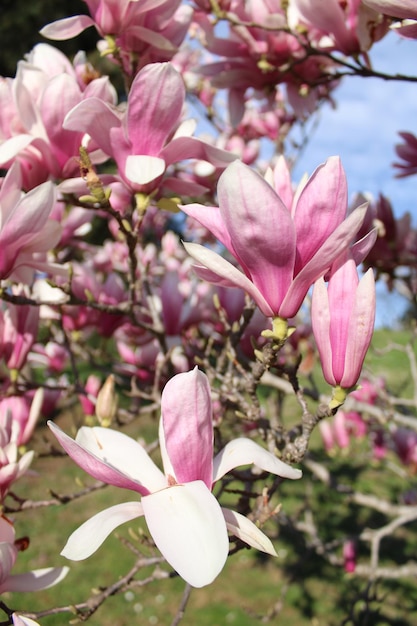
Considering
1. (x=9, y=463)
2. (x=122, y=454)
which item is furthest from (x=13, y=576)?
(x=122, y=454)

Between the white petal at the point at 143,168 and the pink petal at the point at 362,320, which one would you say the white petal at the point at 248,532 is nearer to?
the pink petal at the point at 362,320

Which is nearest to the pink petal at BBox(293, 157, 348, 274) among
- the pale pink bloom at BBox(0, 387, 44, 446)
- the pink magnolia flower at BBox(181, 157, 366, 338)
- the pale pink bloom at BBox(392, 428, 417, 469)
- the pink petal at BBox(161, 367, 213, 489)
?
the pink magnolia flower at BBox(181, 157, 366, 338)

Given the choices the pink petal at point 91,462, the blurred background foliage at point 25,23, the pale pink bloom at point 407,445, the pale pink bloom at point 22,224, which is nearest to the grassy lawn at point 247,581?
the pale pink bloom at point 407,445

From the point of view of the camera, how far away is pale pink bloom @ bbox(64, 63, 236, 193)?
907 mm

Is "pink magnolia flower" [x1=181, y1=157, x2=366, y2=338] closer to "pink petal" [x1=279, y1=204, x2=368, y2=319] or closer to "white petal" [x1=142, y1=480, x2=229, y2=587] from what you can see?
"pink petal" [x1=279, y1=204, x2=368, y2=319]

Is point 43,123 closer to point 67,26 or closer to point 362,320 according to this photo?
point 67,26

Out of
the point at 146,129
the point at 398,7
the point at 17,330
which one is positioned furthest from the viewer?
the point at 17,330

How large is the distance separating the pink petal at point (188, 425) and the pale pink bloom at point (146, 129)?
40cm

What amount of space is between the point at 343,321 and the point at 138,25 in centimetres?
77

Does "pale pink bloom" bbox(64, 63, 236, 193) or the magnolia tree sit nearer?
the magnolia tree

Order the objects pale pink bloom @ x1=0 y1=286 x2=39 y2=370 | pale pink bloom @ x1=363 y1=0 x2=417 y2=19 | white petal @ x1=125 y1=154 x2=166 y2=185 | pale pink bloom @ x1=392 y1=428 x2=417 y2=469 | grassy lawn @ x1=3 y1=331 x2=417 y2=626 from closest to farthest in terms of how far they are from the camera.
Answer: pale pink bloom @ x1=363 y1=0 x2=417 y2=19 < white petal @ x1=125 y1=154 x2=166 y2=185 < pale pink bloom @ x1=0 y1=286 x2=39 y2=370 < pale pink bloom @ x1=392 y1=428 x2=417 y2=469 < grassy lawn @ x1=3 y1=331 x2=417 y2=626

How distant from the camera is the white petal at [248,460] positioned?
67 centimetres

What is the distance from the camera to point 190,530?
2.01 ft

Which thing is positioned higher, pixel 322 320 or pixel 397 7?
pixel 397 7
